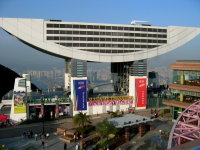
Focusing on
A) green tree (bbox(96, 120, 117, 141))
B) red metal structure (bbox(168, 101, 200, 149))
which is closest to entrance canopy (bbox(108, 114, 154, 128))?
green tree (bbox(96, 120, 117, 141))

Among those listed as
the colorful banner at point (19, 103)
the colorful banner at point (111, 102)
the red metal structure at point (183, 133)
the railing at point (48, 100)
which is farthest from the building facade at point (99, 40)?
the red metal structure at point (183, 133)

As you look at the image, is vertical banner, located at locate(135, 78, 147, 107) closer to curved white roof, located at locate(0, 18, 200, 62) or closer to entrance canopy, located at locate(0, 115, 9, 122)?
curved white roof, located at locate(0, 18, 200, 62)

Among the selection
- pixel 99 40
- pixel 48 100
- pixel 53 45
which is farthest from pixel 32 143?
pixel 99 40

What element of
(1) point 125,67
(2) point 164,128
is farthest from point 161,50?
(2) point 164,128

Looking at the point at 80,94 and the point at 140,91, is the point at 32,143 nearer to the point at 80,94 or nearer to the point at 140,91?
the point at 80,94

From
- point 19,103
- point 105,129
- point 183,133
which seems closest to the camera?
point 183,133

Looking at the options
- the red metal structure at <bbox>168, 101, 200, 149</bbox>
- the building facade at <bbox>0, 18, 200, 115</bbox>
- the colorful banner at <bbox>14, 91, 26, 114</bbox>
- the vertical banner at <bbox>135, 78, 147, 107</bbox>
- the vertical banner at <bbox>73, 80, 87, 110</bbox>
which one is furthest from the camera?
the vertical banner at <bbox>135, 78, 147, 107</bbox>
